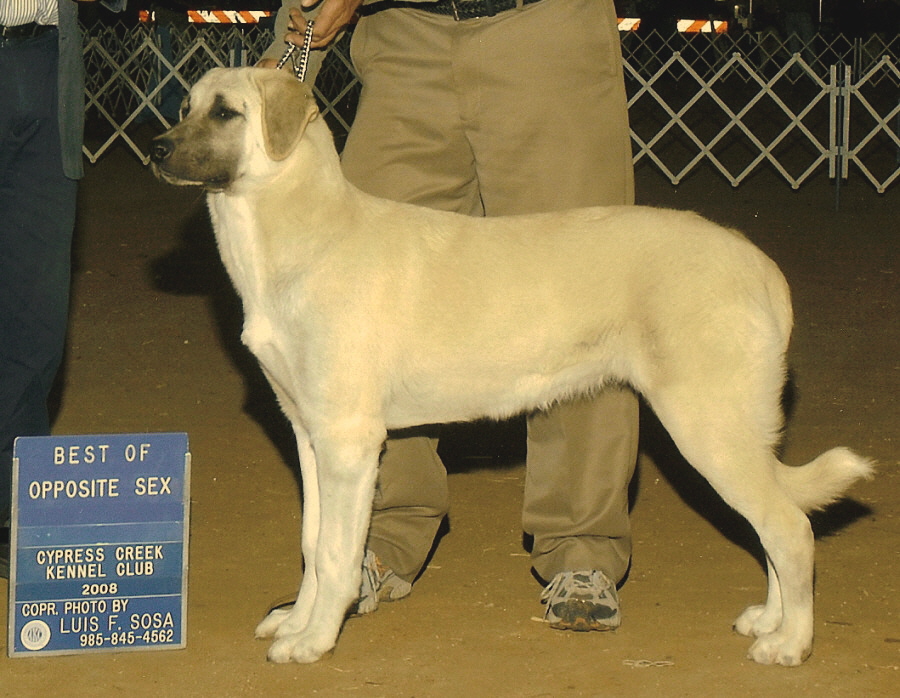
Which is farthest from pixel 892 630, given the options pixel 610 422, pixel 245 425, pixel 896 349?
pixel 896 349

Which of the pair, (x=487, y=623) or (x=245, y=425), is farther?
(x=245, y=425)

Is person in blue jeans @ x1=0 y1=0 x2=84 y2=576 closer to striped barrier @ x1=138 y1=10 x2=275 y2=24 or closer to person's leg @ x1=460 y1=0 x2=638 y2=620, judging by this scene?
person's leg @ x1=460 y1=0 x2=638 y2=620

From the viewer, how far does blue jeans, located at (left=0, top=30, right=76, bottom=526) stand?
4.37 meters

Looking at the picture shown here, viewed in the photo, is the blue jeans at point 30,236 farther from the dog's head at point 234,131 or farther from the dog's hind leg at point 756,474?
the dog's hind leg at point 756,474

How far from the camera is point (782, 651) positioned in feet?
12.3

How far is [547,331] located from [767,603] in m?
1.08

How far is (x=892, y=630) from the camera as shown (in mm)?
4012

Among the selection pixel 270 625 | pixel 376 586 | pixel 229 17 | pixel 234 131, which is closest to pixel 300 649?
pixel 270 625

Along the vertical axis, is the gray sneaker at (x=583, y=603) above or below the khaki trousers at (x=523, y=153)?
below

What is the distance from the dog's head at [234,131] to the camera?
3562 millimetres

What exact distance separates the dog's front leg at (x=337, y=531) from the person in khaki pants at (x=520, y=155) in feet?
1.45

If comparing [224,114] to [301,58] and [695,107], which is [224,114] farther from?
[695,107]

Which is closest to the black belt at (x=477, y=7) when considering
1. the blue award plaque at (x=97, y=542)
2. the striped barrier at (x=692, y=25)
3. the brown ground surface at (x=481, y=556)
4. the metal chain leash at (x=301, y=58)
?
the metal chain leash at (x=301, y=58)

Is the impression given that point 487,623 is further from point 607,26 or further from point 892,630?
point 607,26
